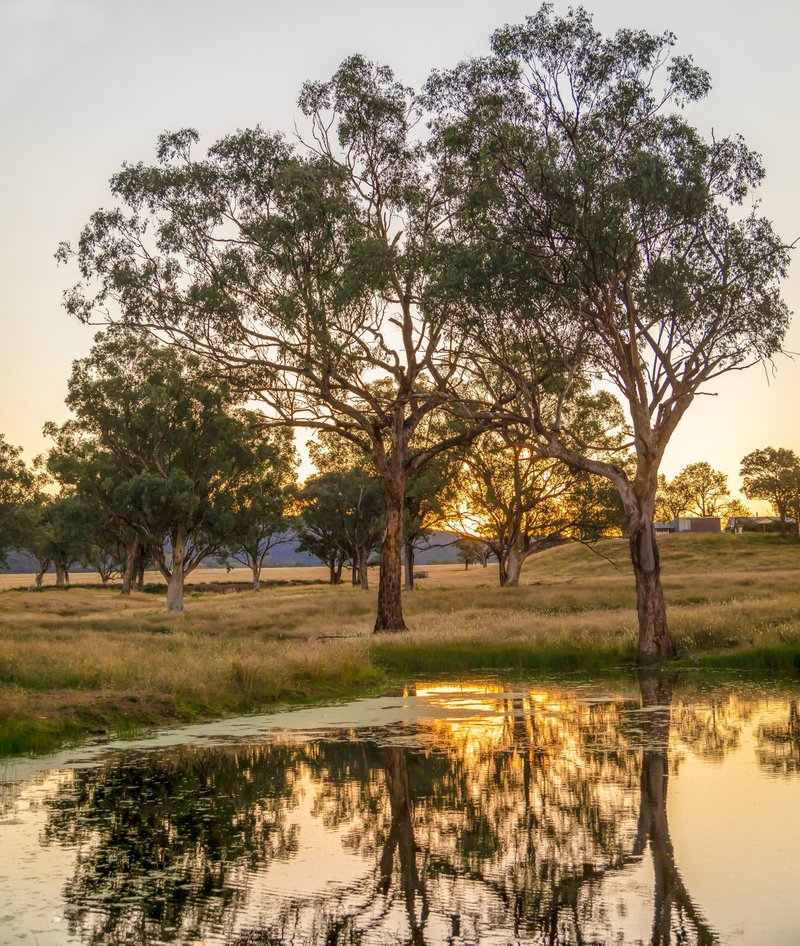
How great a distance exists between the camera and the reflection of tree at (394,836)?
8.10m

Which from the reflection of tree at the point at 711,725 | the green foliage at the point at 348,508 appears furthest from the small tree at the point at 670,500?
the reflection of tree at the point at 711,725

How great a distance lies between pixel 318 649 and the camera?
30.6 m

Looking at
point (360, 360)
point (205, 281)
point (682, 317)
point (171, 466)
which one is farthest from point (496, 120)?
point (171, 466)

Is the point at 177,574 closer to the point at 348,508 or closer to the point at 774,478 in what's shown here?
the point at 348,508

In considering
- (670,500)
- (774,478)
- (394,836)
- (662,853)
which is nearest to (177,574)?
(394,836)

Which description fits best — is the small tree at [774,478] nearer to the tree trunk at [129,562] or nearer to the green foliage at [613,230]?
the tree trunk at [129,562]

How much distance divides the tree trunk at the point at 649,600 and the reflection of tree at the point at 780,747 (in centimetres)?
1138

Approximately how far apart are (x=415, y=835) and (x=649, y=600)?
Result: 21050mm

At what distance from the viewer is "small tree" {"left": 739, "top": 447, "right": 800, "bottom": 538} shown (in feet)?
397

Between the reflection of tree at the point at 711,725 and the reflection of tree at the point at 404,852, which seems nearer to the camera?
the reflection of tree at the point at 404,852

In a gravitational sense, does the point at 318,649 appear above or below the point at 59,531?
below

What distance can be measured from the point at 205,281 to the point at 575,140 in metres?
17.1

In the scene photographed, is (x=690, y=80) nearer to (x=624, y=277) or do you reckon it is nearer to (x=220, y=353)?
(x=624, y=277)

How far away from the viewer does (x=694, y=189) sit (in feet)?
97.7
